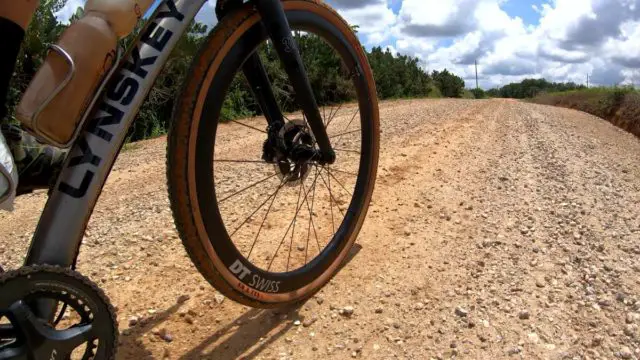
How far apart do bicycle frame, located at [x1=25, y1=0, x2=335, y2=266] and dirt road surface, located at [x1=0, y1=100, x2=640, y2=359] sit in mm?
778

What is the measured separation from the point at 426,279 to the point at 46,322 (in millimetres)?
1718

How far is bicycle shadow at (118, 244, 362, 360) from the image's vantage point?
2023 mm

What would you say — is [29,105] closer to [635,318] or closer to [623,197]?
[635,318]

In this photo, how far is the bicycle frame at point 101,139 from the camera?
144 centimetres

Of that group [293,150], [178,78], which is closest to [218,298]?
[293,150]

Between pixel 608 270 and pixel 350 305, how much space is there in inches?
55.1

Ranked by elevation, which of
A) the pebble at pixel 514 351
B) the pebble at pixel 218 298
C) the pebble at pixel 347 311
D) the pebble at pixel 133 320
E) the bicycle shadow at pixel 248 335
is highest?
the pebble at pixel 218 298

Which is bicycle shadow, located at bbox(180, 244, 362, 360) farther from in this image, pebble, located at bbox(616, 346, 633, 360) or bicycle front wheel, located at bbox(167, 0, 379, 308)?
pebble, located at bbox(616, 346, 633, 360)

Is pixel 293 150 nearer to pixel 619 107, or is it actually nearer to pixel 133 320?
pixel 133 320

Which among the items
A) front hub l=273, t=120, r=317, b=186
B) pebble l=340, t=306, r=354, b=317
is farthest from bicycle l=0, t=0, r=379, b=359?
pebble l=340, t=306, r=354, b=317

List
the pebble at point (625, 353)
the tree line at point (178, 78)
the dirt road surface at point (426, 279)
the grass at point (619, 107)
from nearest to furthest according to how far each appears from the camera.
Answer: the pebble at point (625, 353) < the dirt road surface at point (426, 279) < the tree line at point (178, 78) < the grass at point (619, 107)

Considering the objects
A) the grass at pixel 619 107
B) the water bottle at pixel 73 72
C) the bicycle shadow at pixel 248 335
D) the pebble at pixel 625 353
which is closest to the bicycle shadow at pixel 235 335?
the bicycle shadow at pixel 248 335

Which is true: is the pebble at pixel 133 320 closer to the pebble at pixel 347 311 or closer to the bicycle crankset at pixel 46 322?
the bicycle crankset at pixel 46 322

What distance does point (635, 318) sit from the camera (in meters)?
2.16
